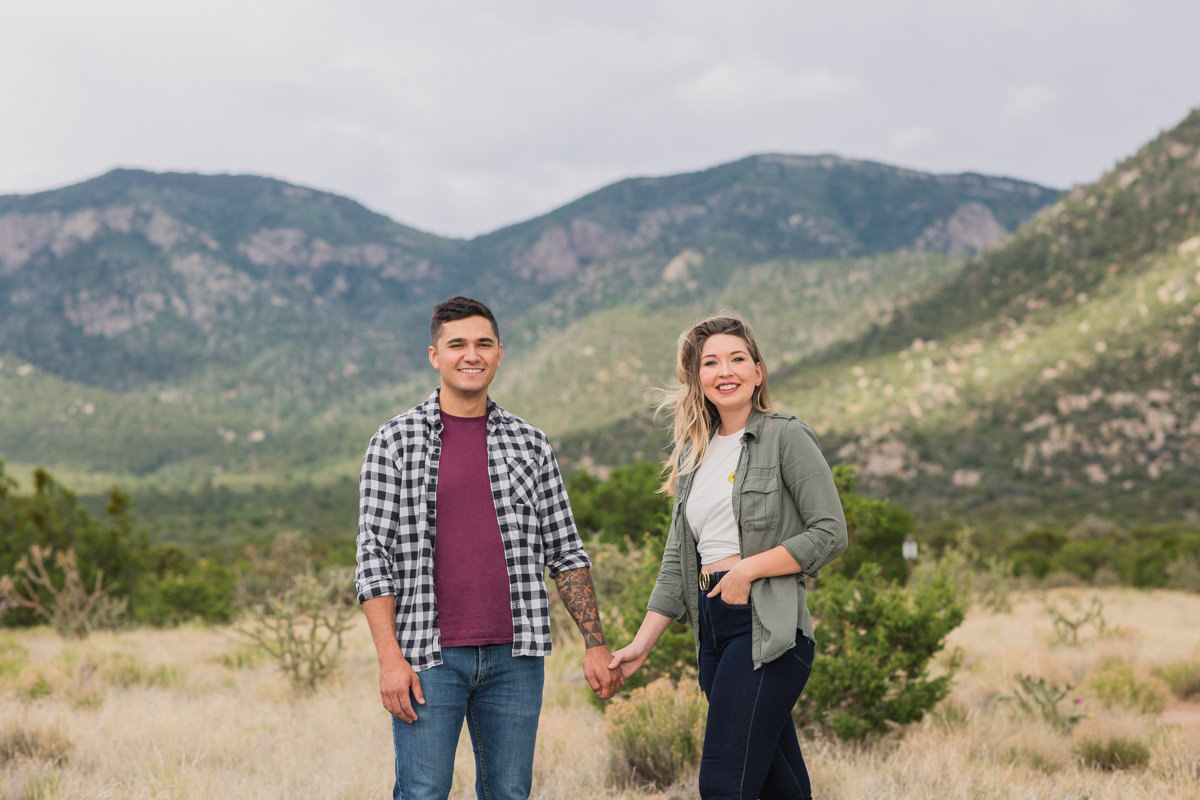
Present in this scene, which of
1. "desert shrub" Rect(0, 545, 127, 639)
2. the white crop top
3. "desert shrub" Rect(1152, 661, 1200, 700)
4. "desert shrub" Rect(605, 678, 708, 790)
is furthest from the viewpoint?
"desert shrub" Rect(0, 545, 127, 639)

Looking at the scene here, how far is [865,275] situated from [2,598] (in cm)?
11792

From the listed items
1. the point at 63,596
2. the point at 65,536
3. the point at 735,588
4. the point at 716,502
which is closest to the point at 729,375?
the point at 716,502

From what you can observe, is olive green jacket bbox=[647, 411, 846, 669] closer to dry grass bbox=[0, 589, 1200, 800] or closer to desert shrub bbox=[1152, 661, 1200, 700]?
dry grass bbox=[0, 589, 1200, 800]

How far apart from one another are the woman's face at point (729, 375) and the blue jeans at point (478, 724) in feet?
3.33

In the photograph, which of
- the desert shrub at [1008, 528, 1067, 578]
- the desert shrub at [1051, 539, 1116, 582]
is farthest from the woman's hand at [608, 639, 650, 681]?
the desert shrub at [1051, 539, 1116, 582]

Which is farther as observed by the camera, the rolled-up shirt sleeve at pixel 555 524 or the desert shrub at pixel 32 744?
the desert shrub at pixel 32 744

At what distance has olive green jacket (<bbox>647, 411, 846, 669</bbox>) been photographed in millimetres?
2486

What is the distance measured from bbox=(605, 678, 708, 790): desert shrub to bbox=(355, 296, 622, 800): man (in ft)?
7.32

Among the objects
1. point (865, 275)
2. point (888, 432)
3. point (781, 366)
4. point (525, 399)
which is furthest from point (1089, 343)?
point (865, 275)

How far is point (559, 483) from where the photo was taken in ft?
9.68

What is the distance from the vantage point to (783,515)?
2.59 meters

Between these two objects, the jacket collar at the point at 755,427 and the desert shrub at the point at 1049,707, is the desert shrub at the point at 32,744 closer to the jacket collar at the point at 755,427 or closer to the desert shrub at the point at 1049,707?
the jacket collar at the point at 755,427

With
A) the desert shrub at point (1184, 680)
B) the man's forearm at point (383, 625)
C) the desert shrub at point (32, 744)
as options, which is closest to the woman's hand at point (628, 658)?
the man's forearm at point (383, 625)

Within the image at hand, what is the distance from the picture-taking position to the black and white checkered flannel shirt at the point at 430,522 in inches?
99.6
